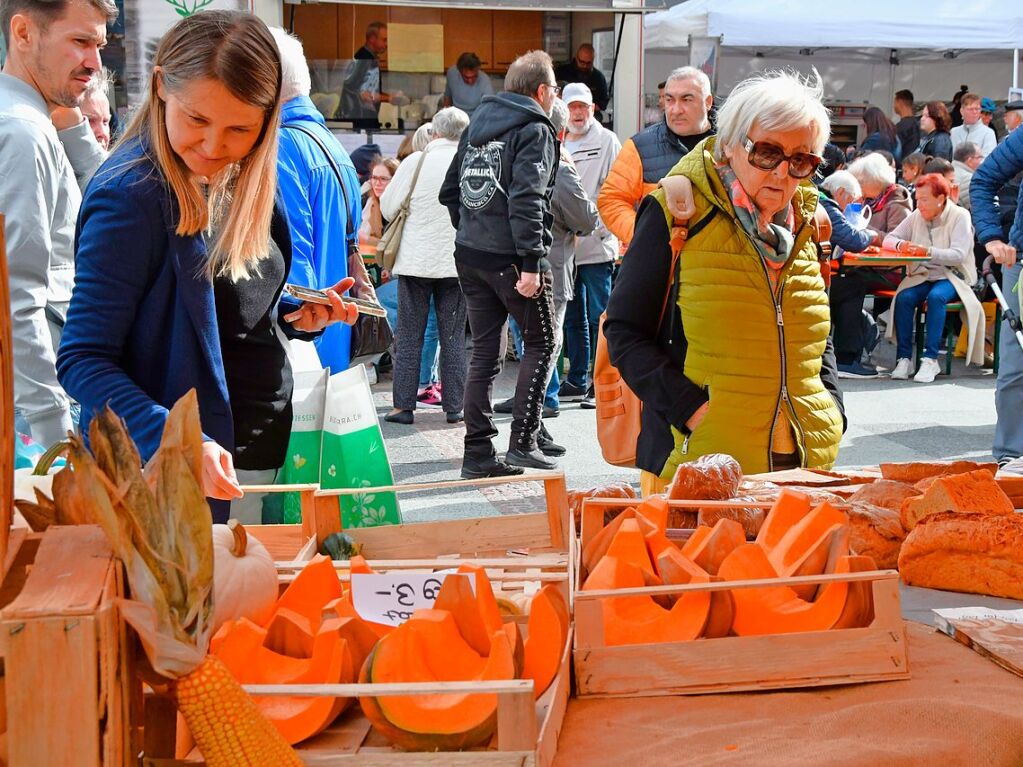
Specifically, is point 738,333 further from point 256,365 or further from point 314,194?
point 314,194

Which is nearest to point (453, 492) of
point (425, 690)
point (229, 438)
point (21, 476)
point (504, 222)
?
point (504, 222)

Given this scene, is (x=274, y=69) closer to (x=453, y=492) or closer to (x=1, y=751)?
(x=1, y=751)

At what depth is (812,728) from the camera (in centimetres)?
132

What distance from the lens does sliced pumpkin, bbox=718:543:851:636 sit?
4.79 ft

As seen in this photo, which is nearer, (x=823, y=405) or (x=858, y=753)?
(x=858, y=753)

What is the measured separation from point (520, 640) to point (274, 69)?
1.14 meters

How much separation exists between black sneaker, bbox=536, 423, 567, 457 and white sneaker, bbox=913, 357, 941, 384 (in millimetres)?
3627

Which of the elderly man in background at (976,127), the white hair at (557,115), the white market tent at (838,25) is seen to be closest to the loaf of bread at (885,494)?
the white hair at (557,115)

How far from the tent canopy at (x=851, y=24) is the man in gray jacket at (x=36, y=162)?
29.2 ft

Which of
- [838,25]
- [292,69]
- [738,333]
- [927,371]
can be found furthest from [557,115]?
[838,25]

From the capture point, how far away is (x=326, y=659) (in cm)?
128

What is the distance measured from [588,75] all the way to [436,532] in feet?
26.4

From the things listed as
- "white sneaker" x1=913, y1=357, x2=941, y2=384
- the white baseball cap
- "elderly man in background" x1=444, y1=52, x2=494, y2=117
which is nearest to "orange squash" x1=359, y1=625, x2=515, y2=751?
the white baseball cap

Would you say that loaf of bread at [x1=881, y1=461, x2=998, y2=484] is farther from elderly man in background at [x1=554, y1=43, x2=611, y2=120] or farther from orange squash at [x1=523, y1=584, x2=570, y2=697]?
elderly man in background at [x1=554, y1=43, x2=611, y2=120]
